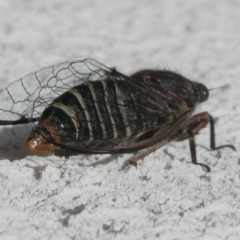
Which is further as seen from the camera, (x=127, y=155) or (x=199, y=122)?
(x=199, y=122)

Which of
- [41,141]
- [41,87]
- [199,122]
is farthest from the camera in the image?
[199,122]

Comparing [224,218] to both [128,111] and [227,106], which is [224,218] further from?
[227,106]

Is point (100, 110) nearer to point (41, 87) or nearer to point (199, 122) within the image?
point (41, 87)

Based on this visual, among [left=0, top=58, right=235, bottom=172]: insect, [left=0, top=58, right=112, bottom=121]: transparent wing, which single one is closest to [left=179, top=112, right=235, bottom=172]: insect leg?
[left=0, top=58, right=235, bottom=172]: insect

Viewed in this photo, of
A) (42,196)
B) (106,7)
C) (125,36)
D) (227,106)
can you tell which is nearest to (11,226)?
(42,196)

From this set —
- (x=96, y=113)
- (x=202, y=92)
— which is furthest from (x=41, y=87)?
(x=202, y=92)

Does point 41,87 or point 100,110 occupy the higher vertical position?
point 41,87
